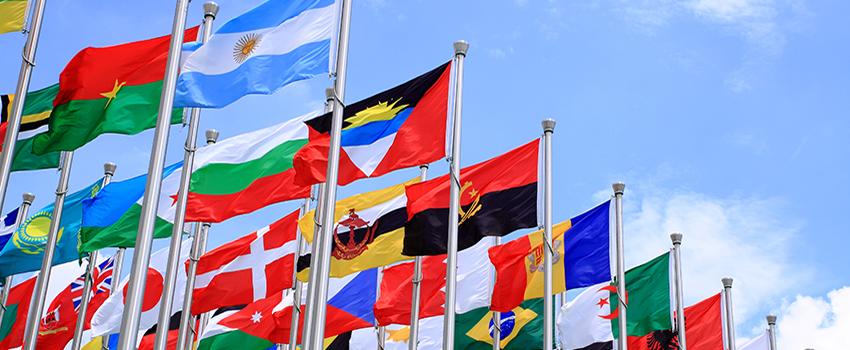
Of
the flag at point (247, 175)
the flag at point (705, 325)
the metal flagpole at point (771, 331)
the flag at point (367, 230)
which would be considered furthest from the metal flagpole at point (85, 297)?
the metal flagpole at point (771, 331)

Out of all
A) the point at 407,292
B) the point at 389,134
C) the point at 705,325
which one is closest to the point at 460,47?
the point at 389,134

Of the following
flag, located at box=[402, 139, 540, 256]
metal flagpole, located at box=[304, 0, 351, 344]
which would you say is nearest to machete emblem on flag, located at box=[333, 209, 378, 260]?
flag, located at box=[402, 139, 540, 256]

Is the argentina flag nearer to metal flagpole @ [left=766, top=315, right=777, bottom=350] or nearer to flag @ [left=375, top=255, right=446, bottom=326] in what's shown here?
flag @ [left=375, top=255, right=446, bottom=326]

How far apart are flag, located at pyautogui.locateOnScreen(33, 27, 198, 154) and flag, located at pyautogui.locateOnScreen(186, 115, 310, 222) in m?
2.30

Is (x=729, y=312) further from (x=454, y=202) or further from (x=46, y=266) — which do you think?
(x=46, y=266)

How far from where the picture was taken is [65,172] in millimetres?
22391

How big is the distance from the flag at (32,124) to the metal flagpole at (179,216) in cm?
444

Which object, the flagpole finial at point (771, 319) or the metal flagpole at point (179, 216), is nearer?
the metal flagpole at point (179, 216)

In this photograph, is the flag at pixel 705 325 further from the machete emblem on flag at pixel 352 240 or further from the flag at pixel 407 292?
the machete emblem on flag at pixel 352 240

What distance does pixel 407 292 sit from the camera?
21.5m

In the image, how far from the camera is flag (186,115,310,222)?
1909 cm

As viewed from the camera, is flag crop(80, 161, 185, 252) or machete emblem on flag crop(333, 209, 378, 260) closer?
machete emblem on flag crop(333, 209, 378, 260)

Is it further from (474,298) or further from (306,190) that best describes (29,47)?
(474,298)

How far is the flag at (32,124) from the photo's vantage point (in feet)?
68.4
